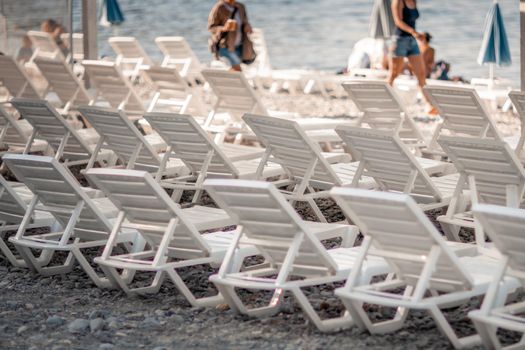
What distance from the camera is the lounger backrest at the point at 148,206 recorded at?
540 centimetres

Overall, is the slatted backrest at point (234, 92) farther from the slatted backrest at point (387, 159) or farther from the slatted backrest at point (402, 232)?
the slatted backrest at point (402, 232)

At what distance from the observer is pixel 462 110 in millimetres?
8141

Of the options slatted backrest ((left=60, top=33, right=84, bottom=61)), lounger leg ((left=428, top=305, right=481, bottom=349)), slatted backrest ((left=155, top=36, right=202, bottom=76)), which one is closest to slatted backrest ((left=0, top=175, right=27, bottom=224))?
lounger leg ((left=428, top=305, right=481, bottom=349))

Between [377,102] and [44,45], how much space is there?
511 cm

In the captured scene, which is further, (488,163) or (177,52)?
(177,52)

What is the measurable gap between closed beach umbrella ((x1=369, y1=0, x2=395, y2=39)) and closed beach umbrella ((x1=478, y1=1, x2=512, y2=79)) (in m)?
1.14

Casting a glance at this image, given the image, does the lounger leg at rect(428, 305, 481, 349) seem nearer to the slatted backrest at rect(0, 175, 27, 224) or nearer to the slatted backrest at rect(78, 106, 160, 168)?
the slatted backrest at rect(0, 175, 27, 224)

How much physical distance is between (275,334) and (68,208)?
1295mm

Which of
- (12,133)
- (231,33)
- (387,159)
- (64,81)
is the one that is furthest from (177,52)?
(387,159)

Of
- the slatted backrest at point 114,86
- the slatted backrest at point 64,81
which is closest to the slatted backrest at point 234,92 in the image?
the slatted backrest at point 114,86

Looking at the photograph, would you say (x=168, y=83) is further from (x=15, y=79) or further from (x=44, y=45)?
(x=44, y=45)

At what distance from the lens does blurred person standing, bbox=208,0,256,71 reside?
1234 centimetres

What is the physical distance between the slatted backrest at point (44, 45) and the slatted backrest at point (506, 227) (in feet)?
28.7

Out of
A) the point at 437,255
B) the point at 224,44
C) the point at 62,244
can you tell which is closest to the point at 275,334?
the point at 437,255
